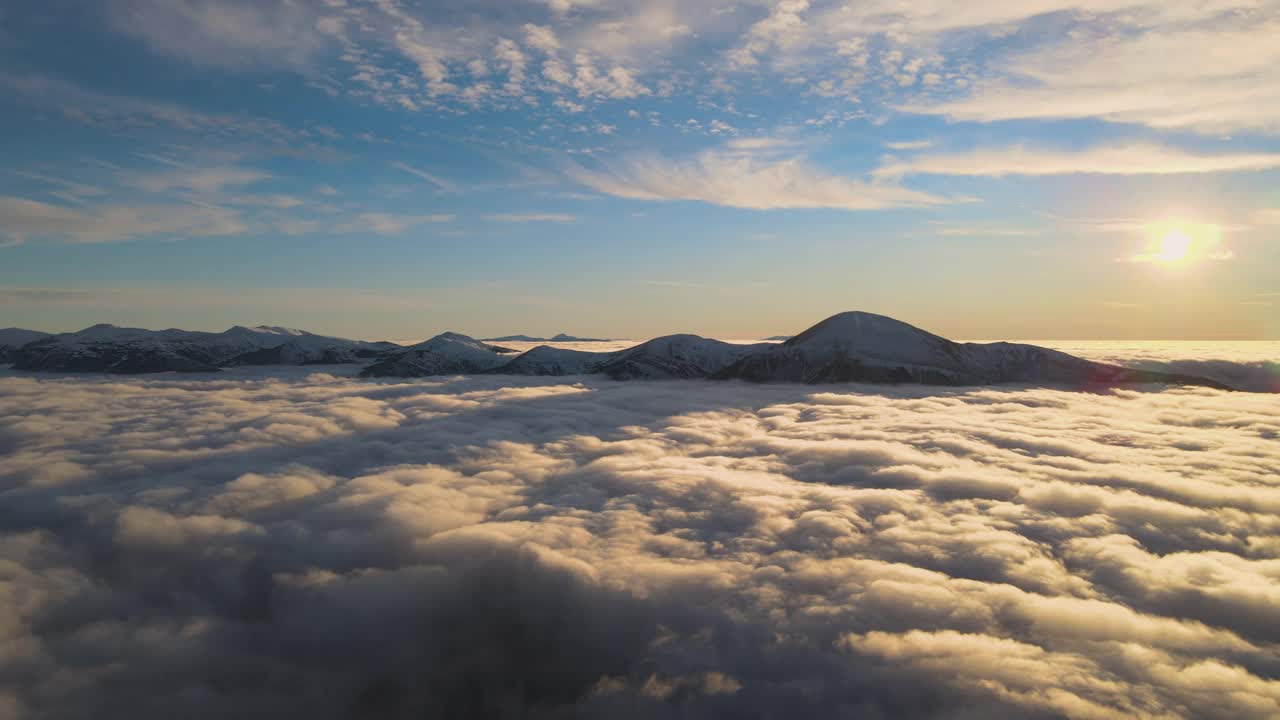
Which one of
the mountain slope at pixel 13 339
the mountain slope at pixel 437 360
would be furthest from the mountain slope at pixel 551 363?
the mountain slope at pixel 13 339

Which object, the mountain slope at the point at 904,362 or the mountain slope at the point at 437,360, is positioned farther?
the mountain slope at the point at 437,360

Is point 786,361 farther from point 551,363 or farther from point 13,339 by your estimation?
point 13,339

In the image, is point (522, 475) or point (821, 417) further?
point (821, 417)

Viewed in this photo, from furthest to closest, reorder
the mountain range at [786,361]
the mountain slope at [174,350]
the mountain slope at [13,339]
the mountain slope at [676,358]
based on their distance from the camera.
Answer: the mountain slope at [13,339] < the mountain slope at [174,350] < the mountain slope at [676,358] < the mountain range at [786,361]

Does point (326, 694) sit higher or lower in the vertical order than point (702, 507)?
lower

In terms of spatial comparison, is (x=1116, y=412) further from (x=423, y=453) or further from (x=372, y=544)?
(x=372, y=544)

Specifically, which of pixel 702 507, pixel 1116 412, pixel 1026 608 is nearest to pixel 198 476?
pixel 702 507

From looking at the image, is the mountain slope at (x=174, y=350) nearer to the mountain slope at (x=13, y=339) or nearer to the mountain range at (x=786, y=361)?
the mountain range at (x=786, y=361)
